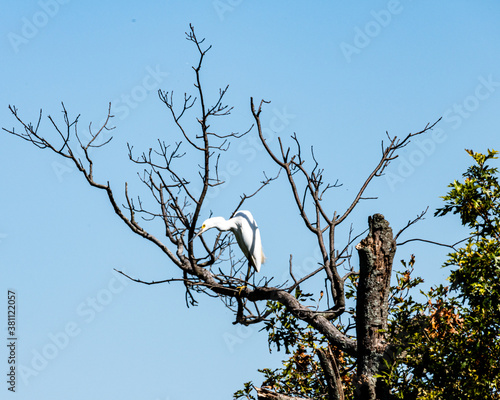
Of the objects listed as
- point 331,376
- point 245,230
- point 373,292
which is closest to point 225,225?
point 245,230

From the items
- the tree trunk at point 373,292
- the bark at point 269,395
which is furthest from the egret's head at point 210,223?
the bark at point 269,395

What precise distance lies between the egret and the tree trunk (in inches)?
114

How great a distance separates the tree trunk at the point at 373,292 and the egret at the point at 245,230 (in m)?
2.90

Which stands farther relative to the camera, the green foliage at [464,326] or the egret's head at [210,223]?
the egret's head at [210,223]

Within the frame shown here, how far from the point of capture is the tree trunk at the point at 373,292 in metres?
5.09

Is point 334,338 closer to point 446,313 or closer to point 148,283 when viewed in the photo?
point 446,313

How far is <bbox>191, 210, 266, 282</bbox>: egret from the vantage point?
7.87m

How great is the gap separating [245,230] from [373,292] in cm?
314

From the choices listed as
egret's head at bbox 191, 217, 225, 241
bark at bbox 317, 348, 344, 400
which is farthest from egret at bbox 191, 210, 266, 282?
bark at bbox 317, 348, 344, 400

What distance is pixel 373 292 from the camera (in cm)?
520

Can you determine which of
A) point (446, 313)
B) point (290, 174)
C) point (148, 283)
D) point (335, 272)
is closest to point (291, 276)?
point (335, 272)

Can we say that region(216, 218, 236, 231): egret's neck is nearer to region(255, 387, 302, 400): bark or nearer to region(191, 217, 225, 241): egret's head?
region(191, 217, 225, 241): egret's head

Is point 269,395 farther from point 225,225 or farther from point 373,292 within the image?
point 225,225

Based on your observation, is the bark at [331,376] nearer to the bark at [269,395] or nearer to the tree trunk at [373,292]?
the tree trunk at [373,292]
